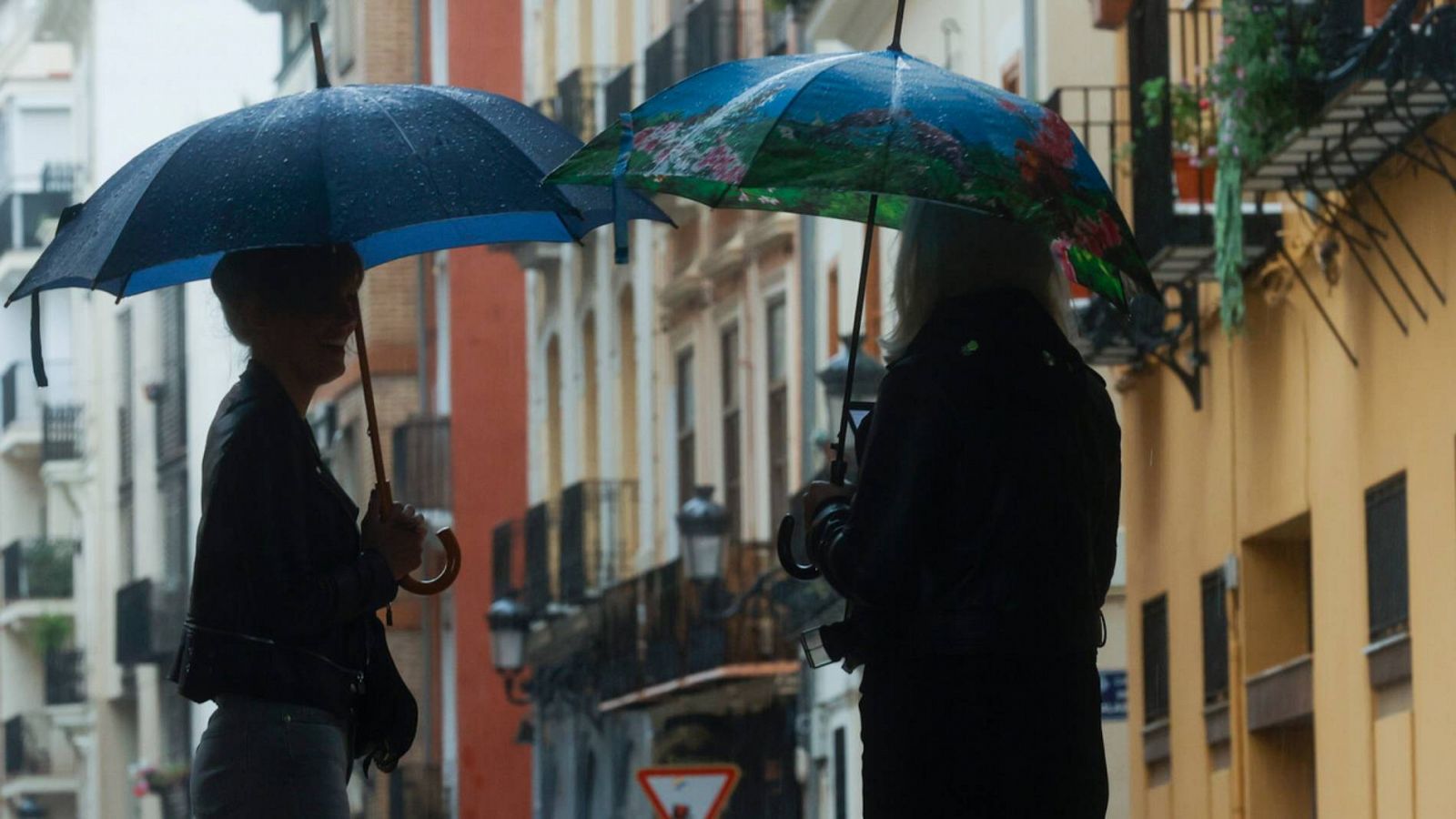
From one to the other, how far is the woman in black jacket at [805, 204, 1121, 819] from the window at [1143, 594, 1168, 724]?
12933mm

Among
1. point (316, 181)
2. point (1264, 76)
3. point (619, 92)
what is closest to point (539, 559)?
point (619, 92)

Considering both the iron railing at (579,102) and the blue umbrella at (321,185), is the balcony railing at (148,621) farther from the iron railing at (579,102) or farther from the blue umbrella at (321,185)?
the blue umbrella at (321,185)

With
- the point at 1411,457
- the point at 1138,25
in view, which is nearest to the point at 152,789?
the point at 1138,25

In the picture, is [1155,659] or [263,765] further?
[1155,659]

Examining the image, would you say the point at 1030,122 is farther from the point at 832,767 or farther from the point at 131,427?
the point at 131,427

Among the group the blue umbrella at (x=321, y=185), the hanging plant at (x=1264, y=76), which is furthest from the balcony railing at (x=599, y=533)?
the blue umbrella at (x=321, y=185)

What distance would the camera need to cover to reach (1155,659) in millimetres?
19281

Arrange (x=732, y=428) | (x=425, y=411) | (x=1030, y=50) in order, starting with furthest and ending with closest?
(x=425, y=411), (x=732, y=428), (x=1030, y=50)

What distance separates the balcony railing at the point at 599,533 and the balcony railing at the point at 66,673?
31950 mm

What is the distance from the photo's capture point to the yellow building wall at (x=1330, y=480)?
A: 41.9 feet

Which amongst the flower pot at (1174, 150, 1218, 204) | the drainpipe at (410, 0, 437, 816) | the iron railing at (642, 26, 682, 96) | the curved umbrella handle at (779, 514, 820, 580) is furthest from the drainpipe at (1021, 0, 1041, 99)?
the drainpipe at (410, 0, 437, 816)

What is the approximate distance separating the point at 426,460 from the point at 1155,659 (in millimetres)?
26259

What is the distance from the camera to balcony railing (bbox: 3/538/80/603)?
68.1m

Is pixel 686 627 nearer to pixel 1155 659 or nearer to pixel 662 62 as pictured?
pixel 662 62
